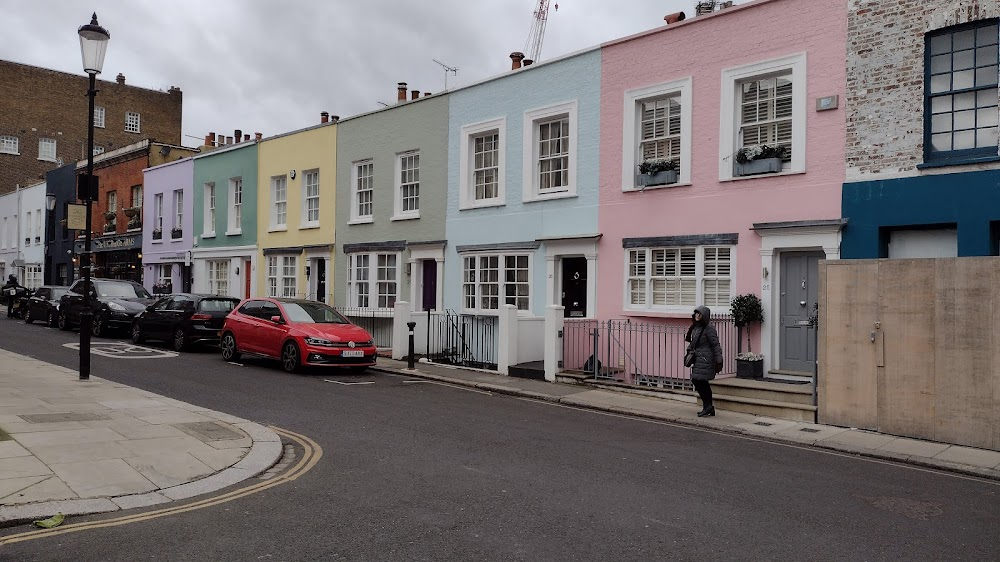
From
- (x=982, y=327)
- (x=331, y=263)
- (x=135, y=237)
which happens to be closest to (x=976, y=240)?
(x=982, y=327)

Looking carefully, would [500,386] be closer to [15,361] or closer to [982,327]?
[982,327]

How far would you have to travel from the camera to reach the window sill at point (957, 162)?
11.1 metres

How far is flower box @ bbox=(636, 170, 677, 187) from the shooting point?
48.4ft

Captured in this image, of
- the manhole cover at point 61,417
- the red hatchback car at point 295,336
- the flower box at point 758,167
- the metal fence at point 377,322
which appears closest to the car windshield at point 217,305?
the red hatchback car at point 295,336

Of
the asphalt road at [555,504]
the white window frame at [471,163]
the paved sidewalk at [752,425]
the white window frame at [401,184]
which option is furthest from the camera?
the white window frame at [401,184]

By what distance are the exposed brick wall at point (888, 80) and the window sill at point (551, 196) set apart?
5855 mm

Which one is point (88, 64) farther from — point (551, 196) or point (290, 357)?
point (551, 196)

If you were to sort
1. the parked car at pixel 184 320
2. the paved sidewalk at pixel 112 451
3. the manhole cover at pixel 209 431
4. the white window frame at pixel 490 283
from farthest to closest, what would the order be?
the parked car at pixel 184 320, the white window frame at pixel 490 283, the manhole cover at pixel 209 431, the paved sidewalk at pixel 112 451

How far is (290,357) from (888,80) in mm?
11942

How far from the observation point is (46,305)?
26031 mm

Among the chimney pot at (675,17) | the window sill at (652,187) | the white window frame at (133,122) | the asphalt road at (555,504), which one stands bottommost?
the asphalt road at (555,504)

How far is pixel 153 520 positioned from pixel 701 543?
4.03 m

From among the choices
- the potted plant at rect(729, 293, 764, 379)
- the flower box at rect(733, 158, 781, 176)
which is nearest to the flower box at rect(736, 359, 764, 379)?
the potted plant at rect(729, 293, 764, 379)

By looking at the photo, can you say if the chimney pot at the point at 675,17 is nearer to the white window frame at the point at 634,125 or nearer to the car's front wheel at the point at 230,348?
the white window frame at the point at 634,125
